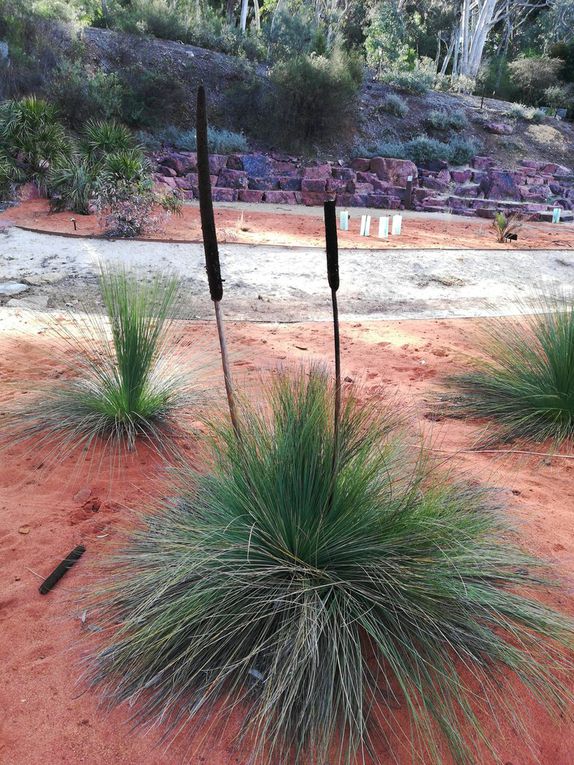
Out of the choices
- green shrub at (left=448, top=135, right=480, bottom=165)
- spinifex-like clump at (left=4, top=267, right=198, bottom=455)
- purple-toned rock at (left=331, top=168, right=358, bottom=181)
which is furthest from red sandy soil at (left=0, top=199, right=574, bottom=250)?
green shrub at (left=448, top=135, right=480, bottom=165)

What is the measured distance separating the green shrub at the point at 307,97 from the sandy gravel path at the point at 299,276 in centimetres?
1287

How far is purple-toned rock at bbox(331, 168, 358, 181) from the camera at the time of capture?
60.3ft

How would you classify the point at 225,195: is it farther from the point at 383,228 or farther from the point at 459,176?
the point at 459,176

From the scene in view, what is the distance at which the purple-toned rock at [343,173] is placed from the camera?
18391 mm

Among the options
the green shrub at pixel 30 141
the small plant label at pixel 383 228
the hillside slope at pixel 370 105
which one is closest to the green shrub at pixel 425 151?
the hillside slope at pixel 370 105

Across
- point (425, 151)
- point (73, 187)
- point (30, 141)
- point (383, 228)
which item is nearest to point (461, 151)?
point (425, 151)

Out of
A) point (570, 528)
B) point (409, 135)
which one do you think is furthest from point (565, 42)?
point (570, 528)

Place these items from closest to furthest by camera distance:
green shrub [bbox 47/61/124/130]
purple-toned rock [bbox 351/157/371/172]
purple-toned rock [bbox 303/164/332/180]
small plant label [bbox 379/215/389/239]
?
1. small plant label [bbox 379/215/389/239]
2. green shrub [bbox 47/61/124/130]
3. purple-toned rock [bbox 303/164/332/180]
4. purple-toned rock [bbox 351/157/371/172]

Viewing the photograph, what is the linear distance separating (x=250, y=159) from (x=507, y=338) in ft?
50.0

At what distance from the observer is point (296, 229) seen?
39.7 feet

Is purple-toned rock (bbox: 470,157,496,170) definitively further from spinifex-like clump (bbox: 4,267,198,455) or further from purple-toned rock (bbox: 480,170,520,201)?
spinifex-like clump (bbox: 4,267,198,455)

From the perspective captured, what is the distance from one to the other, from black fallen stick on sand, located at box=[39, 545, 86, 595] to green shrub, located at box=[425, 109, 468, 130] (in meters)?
24.5

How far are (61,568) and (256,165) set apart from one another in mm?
17169

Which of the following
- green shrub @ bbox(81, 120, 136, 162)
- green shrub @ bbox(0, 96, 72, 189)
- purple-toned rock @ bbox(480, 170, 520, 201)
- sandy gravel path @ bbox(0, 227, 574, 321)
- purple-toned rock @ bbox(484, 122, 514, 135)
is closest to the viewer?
sandy gravel path @ bbox(0, 227, 574, 321)
